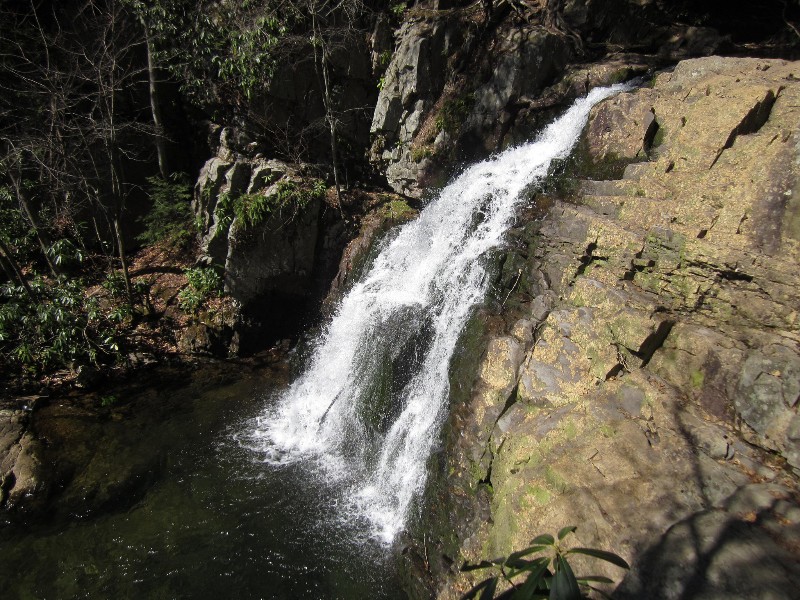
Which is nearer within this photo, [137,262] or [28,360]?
[28,360]

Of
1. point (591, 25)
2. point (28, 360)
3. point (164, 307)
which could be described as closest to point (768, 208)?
point (591, 25)

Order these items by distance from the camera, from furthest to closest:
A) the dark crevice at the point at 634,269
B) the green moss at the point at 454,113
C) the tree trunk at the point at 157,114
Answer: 1. the green moss at the point at 454,113
2. the tree trunk at the point at 157,114
3. the dark crevice at the point at 634,269

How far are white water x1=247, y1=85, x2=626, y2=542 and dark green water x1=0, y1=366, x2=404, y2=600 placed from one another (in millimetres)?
476

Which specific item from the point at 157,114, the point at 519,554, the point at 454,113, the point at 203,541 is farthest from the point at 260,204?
the point at 519,554

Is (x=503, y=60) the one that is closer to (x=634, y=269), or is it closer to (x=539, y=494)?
(x=634, y=269)

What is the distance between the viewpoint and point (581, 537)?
11.9ft

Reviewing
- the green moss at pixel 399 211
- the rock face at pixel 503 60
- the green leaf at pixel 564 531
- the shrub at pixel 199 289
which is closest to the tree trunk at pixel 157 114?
the shrub at pixel 199 289

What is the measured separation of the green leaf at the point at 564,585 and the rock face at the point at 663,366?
1856mm

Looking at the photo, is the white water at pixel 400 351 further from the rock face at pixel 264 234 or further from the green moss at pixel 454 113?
the green moss at pixel 454 113

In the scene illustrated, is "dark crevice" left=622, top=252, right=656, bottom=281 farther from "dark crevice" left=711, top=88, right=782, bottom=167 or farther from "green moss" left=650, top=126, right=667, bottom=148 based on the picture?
"green moss" left=650, top=126, right=667, bottom=148

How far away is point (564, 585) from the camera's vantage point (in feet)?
5.49

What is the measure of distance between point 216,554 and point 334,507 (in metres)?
1.59

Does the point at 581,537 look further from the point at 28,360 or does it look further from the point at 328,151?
the point at 328,151

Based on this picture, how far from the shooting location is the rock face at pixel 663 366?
10.8 ft
